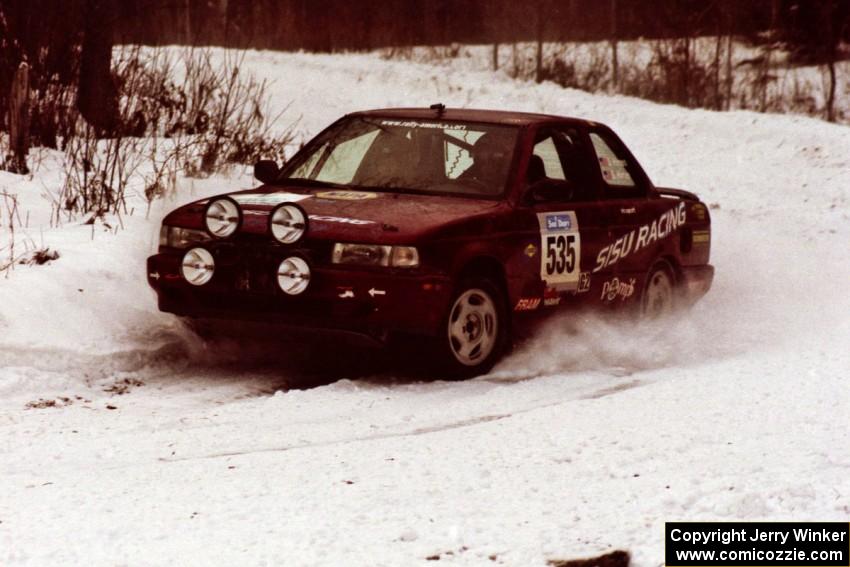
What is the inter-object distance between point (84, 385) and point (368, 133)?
8.25ft

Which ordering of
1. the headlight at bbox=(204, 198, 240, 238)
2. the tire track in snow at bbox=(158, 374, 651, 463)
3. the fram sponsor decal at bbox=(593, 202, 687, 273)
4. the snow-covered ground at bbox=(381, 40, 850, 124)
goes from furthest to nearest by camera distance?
the snow-covered ground at bbox=(381, 40, 850, 124) → the fram sponsor decal at bbox=(593, 202, 687, 273) → the headlight at bbox=(204, 198, 240, 238) → the tire track in snow at bbox=(158, 374, 651, 463)

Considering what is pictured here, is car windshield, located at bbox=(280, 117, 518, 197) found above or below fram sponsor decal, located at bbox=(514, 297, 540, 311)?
above

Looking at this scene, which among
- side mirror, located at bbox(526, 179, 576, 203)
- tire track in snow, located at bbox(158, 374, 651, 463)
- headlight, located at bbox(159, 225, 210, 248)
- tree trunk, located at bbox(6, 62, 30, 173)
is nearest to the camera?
tire track in snow, located at bbox(158, 374, 651, 463)

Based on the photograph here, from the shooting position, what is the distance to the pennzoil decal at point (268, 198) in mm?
8875

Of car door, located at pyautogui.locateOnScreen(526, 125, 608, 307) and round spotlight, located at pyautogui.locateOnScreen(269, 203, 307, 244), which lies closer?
round spotlight, located at pyautogui.locateOnScreen(269, 203, 307, 244)

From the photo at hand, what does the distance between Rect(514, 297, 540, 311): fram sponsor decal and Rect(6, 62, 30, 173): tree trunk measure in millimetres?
6466

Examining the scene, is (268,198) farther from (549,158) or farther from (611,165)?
(611,165)

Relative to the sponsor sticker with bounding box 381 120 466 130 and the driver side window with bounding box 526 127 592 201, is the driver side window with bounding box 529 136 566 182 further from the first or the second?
the sponsor sticker with bounding box 381 120 466 130

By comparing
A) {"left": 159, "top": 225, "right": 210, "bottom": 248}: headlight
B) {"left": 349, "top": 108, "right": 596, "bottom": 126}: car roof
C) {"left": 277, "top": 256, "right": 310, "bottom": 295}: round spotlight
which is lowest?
{"left": 277, "top": 256, "right": 310, "bottom": 295}: round spotlight

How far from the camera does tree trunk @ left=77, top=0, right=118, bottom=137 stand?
16562 mm

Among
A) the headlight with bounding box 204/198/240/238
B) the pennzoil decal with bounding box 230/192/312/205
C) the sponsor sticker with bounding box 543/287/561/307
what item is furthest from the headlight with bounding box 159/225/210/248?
the sponsor sticker with bounding box 543/287/561/307

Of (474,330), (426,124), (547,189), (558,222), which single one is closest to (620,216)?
(558,222)

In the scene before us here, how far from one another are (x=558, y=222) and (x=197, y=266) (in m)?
2.27

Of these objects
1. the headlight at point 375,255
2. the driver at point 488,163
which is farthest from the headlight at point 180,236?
the driver at point 488,163
